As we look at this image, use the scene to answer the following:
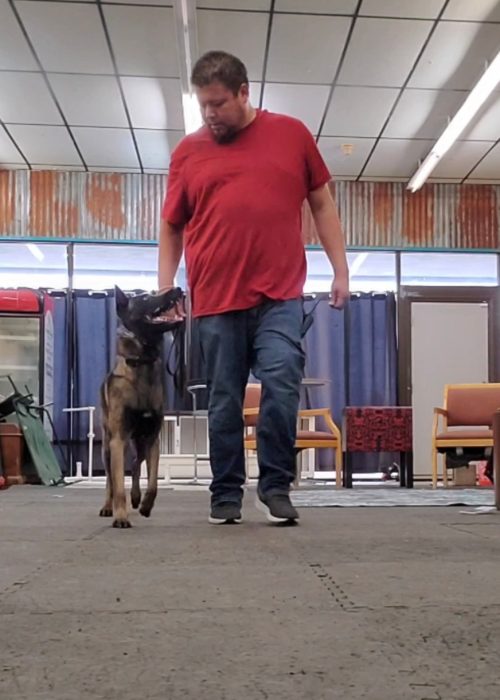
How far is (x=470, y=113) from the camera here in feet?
20.6

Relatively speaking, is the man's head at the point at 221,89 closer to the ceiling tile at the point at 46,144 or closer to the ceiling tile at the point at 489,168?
the ceiling tile at the point at 46,144

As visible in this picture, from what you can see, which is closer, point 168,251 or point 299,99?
point 168,251

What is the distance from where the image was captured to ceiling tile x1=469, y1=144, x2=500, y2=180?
7.51 metres

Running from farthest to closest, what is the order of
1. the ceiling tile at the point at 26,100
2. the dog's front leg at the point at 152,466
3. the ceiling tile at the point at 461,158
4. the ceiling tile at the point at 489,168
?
1. the ceiling tile at the point at 489,168
2. the ceiling tile at the point at 461,158
3. the ceiling tile at the point at 26,100
4. the dog's front leg at the point at 152,466

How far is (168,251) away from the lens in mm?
2572

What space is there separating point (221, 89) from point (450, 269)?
6530 millimetres

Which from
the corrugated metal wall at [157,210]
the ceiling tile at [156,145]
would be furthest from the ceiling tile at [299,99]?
the corrugated metal wall at [157,210]

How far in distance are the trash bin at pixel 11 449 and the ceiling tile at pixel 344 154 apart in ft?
11.8

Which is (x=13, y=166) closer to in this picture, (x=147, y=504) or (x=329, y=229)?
(x=147, y=504)

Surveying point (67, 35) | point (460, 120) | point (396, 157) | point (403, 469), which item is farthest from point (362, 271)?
point (67, 35)

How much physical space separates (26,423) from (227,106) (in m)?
4.10

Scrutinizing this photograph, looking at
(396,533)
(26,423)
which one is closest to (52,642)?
(396,533)

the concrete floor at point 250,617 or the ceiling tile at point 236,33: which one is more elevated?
the ceiling tile at point 236,33

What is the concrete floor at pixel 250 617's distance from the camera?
747 millimetres
